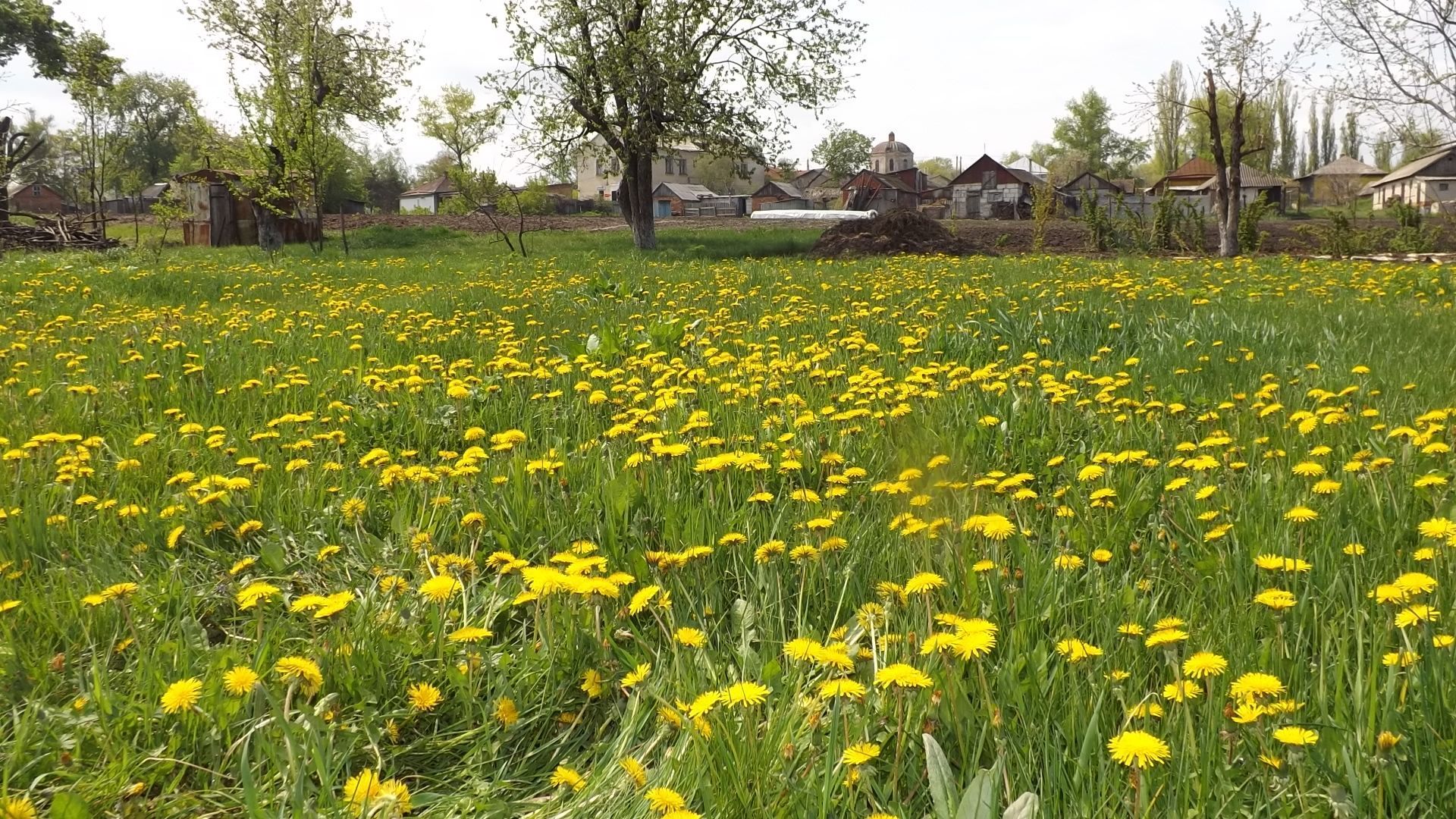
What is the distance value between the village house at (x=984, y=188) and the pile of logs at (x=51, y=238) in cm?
5498

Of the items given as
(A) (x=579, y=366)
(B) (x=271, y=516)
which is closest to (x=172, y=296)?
(A) (x=579, y=366)

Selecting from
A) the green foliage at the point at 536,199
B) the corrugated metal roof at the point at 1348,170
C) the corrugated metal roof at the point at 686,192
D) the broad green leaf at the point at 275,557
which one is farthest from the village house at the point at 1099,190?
the broad green leaf at the point at 275,557

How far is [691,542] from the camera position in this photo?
7.91ft

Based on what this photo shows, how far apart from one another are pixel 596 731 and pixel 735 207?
8265 centimetres

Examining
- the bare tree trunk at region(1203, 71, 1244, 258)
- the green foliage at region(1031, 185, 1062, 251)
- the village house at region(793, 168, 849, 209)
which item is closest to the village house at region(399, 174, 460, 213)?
the village house at region(793, 168, 849, 209)

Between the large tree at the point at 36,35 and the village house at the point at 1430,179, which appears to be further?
the village house at the point at 1430,179

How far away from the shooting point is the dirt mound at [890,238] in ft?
66.3

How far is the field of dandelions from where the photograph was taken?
4.64 feet

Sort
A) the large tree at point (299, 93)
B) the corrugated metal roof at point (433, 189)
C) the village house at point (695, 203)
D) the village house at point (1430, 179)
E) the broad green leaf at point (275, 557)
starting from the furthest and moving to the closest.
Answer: the corrugated metal roof at point (433, 189)
the village house at point (695, 203)
the village house at point (1430, 179)
the large tree at point (299, 93)
the broad green leaf at point (275, 557)

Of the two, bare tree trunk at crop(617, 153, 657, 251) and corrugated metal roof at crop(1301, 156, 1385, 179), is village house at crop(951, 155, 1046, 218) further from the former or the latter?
bare tree trunk at crop(617, 153, 657, 251)

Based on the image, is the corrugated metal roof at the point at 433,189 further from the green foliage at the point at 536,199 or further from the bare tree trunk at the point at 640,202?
the bare tree trunk at the point at 640,202

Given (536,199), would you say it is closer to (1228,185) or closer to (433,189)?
(1228,185)

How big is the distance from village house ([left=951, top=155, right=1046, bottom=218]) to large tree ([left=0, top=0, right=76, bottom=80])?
2220 inches

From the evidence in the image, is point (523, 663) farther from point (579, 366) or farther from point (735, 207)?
point (735, 207)
